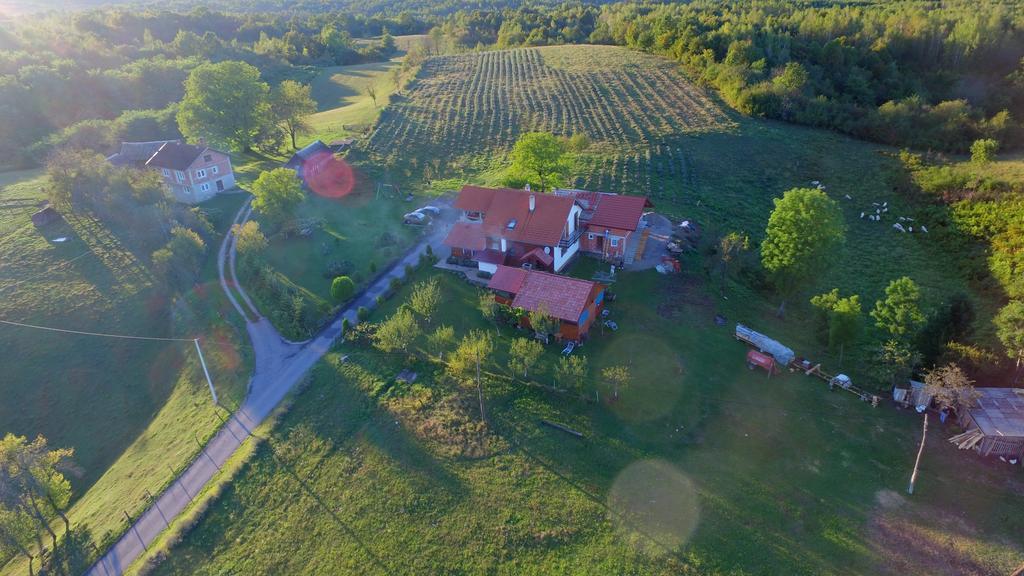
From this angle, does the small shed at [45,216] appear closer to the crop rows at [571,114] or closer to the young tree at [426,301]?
the crop rows at [571,114]

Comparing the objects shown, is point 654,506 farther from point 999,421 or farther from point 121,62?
point 121,62

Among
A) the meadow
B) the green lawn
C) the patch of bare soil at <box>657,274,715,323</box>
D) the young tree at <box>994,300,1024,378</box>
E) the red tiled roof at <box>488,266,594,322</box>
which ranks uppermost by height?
the young tree at <box>994,300,1024,378</box>

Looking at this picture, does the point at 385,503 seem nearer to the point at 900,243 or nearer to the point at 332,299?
the point at 332,299

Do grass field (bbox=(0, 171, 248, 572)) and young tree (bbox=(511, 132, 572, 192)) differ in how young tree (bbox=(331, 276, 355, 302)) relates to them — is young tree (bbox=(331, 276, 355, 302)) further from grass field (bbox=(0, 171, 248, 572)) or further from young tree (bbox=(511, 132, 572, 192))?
young tree (bbox=(511, 132, 572, 192))

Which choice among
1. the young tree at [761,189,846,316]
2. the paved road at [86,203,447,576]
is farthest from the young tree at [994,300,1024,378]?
the paved road at [86,203,447,576]

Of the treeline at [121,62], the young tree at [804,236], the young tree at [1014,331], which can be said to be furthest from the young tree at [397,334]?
the treeline at [121,62]
